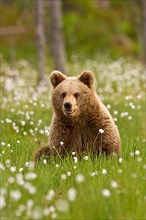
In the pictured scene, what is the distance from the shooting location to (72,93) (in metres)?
7.28

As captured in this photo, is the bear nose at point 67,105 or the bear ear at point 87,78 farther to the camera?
the bear ear at point 87,78

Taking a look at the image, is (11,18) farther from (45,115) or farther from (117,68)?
(45,115)

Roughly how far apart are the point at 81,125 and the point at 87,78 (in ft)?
2.04

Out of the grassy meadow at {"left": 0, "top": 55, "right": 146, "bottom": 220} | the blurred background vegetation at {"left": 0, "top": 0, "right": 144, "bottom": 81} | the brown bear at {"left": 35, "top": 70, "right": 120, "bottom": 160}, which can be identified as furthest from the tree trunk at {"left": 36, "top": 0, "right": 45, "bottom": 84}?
the brown bear at {"left": 35, "top": 70, "right": 120, "bottom": 160}

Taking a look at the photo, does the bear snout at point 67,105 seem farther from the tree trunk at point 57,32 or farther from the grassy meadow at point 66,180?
the tree trunk at point 57,32

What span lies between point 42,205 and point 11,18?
27624mm

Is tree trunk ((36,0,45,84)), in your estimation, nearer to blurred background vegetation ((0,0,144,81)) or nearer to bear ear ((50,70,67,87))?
blurred background vegetation ((0,0,144,81))

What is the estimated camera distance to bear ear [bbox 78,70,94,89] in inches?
296

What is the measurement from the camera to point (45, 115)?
10445 millimetres

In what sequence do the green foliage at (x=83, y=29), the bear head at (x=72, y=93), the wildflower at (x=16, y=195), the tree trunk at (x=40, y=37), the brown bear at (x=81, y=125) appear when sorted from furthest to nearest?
the green foliage at (x=83, y=29)
the tree trunk at (x=40, y=37)
the brown bear at (x=81, y=125)
the bear head at (x=72, y=93)
the wildflower at (x=16, y=195)

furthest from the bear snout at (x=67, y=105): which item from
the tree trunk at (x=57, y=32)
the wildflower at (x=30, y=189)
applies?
the tree trunk at (x=57, y=32)

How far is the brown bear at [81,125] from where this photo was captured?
735cm

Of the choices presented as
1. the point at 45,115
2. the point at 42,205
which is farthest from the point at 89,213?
the point at 45,115

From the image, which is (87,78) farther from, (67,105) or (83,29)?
(83,29)
